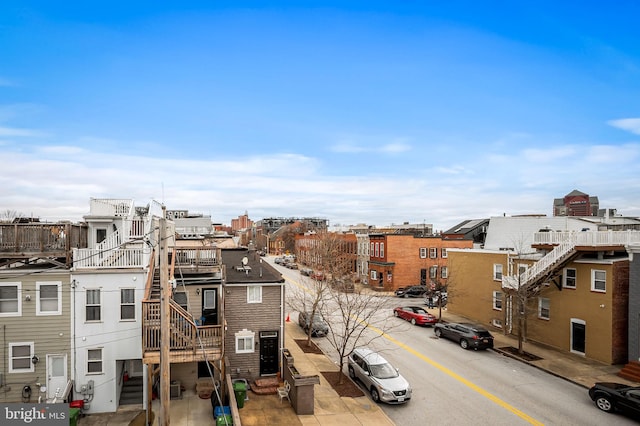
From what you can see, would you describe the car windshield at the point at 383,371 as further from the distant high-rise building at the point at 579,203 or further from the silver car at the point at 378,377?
the distant high-rise building at the point at 579,203

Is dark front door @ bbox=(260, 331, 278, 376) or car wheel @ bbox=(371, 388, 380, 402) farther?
dark front door @ bbox=(260, 331, 278, 376)

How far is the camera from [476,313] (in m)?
34.9

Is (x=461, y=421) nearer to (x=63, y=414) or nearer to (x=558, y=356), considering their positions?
Answer: (x=558, y=356)

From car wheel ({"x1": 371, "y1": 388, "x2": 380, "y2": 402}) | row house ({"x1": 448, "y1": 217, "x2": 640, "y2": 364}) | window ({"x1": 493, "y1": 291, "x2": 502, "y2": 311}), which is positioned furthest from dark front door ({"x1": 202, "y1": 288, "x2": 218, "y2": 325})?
window ({"x1": 493, "y1": 291, "x2": 502, "y2": 311})

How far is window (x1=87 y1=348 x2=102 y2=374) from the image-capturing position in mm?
18250

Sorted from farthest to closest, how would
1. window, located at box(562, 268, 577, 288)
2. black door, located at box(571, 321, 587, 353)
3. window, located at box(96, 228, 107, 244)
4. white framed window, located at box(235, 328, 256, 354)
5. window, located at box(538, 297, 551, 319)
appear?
window, located at box(538, 297, 551, 319), window, located at box(562, 268, 577, 288), black door, located at box(571, 321, 587, 353), white framed window, located at box(235, 328, 256, 354), window, located at box(96, 228, 107, 244)

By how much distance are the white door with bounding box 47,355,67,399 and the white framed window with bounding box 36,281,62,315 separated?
1.91 metres

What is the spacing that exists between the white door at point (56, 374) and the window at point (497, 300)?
92.4 ft

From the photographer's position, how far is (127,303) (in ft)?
60.7

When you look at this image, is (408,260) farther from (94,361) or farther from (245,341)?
(94,361)

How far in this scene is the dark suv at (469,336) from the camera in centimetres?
2644

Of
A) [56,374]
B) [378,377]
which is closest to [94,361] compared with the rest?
[56,374]

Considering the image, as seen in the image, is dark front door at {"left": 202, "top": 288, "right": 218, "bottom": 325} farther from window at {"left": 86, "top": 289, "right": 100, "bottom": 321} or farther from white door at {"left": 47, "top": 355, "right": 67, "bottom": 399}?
white door at {"left": 47, "top": 355, "right": 67, "bottom": 399}

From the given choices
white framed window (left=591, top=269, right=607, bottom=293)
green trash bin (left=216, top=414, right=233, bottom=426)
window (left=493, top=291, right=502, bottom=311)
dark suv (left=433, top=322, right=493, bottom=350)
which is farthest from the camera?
window (left=493, top=291, right=502, bottom=311)
